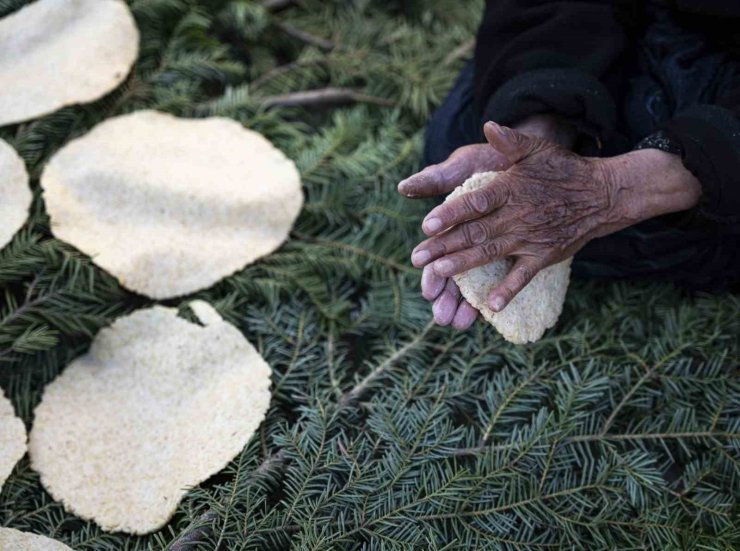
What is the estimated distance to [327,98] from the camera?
1390 millimetres

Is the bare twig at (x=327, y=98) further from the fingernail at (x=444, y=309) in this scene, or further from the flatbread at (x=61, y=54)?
the fingernail at (x=444, y=309)

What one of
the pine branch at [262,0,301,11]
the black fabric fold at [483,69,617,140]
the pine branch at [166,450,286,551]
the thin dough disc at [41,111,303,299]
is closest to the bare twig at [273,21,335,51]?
the pine branch at [262,0,301,11]

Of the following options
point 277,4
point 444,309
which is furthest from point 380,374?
point 277,4

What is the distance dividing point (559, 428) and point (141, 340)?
0.60 m

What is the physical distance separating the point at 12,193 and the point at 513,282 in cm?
76

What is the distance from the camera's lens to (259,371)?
3.29 ft

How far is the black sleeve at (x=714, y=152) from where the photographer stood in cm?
85

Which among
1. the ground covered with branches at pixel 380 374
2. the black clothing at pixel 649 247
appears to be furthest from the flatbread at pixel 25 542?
the black clothing at pixel 649 247

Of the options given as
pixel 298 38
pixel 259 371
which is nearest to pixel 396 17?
pixel 298 38

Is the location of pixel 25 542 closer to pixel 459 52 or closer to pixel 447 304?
pixel 447 304

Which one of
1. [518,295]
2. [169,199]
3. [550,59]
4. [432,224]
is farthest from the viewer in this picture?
[169,199]

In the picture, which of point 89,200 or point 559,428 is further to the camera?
point 89,200

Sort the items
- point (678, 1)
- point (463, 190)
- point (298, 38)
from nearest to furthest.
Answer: point (463, 190)
point (678, 1)
point (298, 38)

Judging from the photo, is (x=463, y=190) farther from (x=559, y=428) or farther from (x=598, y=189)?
(x=559, y=428)
